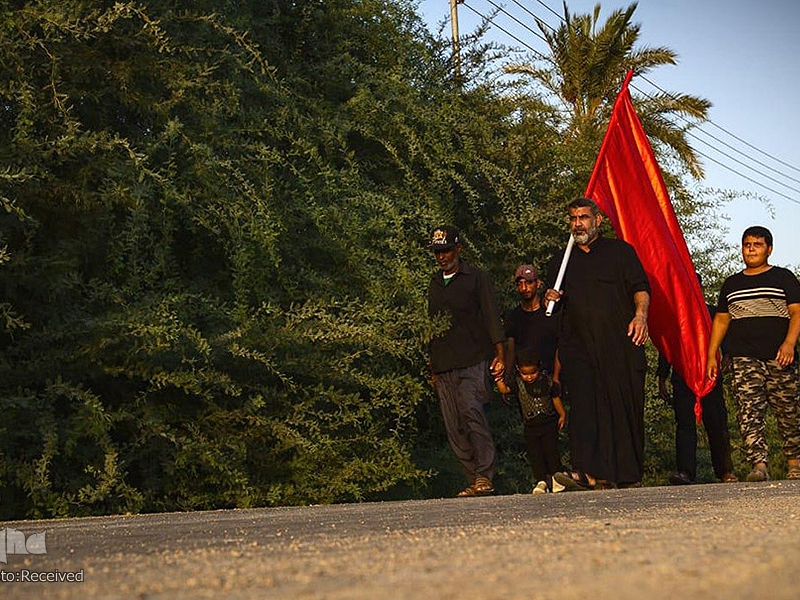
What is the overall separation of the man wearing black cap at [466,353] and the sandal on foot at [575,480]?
680mm

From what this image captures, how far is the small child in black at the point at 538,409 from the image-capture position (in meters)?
10.4

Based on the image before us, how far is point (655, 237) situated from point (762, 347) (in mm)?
1450

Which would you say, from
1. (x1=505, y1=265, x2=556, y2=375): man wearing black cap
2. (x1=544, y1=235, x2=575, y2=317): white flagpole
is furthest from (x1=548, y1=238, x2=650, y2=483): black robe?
(x1=505, y1=265, x2=556, y2=375): man wearing black cap

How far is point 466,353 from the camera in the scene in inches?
401

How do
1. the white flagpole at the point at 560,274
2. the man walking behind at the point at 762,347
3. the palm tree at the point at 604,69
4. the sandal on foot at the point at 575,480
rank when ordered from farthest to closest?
the palm tree at the point at 604,69 → the man walking behind at the point at 762,347 → the white flagpole at the point at 560,274 → the sandal on foot at the point at 575,480

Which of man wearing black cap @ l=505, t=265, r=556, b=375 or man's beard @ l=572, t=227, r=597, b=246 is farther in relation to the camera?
man wearing black cap @ l=505, t=265, r=556, b=375

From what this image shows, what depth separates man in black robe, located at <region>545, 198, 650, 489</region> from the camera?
9.64 meters

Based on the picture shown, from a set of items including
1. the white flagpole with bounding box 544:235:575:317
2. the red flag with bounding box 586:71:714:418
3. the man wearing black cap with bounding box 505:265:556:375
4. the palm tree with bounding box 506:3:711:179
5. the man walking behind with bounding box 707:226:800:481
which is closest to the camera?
the white flagpole with bounding box 544:235:575:317

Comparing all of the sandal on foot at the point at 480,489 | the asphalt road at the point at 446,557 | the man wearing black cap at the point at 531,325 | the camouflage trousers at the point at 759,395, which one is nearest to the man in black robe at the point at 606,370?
the sandal on foot at the point at 480,489

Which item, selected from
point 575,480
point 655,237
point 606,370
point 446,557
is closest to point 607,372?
point 606,370

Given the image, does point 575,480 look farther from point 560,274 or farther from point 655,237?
point 655,237

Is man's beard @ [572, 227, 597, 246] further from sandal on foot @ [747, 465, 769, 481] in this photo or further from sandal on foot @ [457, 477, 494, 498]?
sandal on foot @ [747, 465, 769, 481]

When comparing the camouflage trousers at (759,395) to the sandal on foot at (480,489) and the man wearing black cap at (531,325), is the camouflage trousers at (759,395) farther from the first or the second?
the sandal on foot at (480,489)

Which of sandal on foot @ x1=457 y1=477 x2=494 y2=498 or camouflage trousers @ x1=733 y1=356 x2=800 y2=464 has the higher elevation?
camouflage trousers @ x1=733 y1=356 x2=800 y2=464
